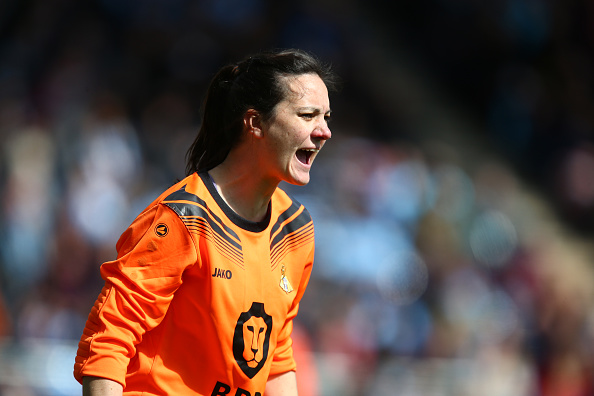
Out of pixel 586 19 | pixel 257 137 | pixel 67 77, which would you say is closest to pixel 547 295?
pixel 586 19

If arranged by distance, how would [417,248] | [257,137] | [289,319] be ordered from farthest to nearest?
[417,248] < [289,319] < [257,137]

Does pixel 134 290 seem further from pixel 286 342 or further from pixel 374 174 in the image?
pixel 374 174

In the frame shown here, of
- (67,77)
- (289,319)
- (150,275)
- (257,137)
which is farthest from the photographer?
(67,77)

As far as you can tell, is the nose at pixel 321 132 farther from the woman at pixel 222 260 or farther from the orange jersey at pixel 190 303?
the orange jersey at pixel 190 303

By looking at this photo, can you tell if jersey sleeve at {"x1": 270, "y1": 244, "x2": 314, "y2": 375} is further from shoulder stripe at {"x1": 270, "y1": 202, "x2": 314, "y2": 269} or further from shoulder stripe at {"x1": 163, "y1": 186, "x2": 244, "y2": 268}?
shoulder stripe at {"x1": 163, "y1": 186, "x2": 244, "y2": 268}

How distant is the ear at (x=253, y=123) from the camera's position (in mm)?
2859

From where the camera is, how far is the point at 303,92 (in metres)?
2.83

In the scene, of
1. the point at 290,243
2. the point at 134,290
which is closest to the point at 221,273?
the point at 134,290

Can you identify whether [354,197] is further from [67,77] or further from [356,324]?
[67,77]

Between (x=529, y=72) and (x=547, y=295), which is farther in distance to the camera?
(x=529, y=72)

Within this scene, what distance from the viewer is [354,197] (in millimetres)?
8602

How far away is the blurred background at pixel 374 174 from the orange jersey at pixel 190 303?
11.3ft

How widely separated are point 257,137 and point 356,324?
16.7 ft

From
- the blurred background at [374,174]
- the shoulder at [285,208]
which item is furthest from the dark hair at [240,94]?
the blurred background at [374,174]
